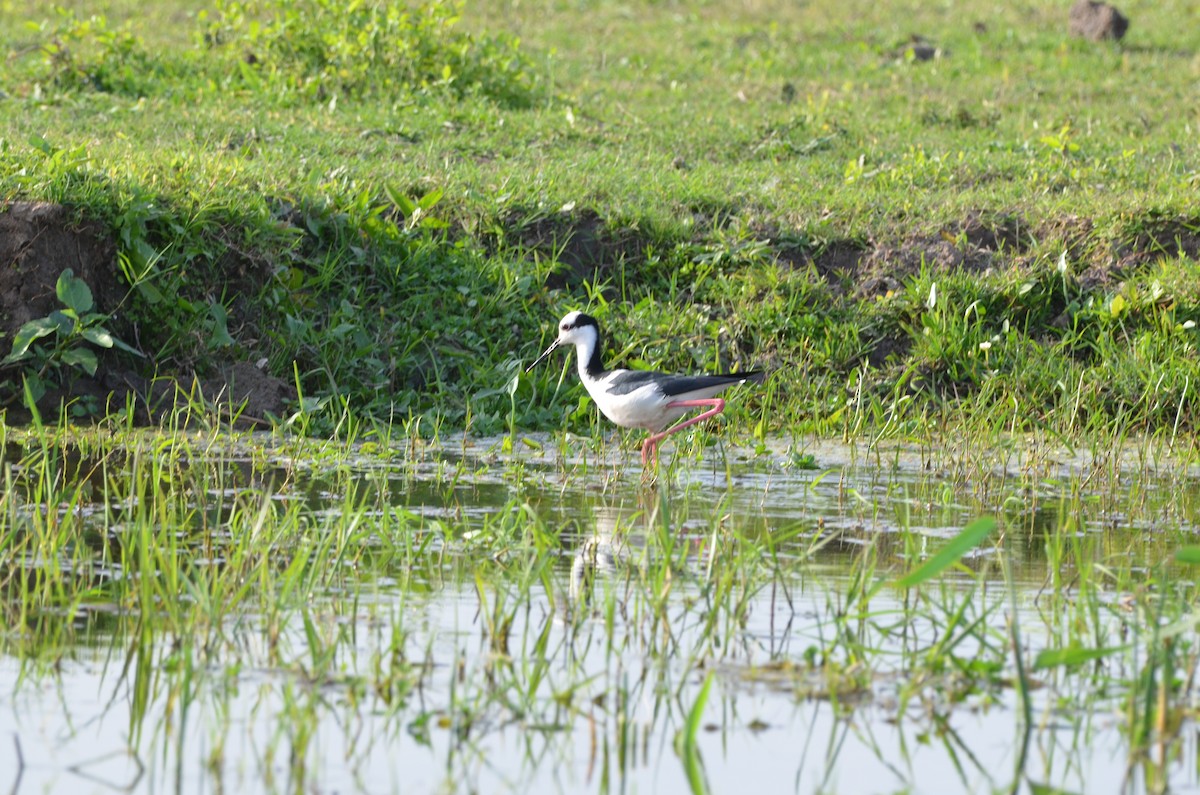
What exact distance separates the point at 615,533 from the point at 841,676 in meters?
1.76

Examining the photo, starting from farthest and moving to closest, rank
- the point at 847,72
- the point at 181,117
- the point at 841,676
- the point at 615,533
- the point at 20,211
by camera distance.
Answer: the point at 847,72 < the point at 181,117 < the point at 20,211 < the point at 615,533 < the point at 841,676

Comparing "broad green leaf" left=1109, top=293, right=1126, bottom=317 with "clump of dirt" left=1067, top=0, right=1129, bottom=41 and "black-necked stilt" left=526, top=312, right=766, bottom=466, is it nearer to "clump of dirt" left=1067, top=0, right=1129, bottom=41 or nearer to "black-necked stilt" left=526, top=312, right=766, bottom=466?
"black-necked stilt" left=526, top=312, right=766, bottom=466

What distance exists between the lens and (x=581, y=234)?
10055 millimetres

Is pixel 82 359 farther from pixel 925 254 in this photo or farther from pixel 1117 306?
pixel 1117 306

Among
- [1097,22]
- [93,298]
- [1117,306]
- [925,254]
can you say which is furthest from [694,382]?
[1097,22]

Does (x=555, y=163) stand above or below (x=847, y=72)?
below

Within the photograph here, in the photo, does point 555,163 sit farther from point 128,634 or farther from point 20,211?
point 128,634

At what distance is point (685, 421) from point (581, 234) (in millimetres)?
2162

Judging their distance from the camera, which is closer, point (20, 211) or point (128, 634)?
point (128, 634)

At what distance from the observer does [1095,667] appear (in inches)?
181

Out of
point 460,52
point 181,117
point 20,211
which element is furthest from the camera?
point 460,52

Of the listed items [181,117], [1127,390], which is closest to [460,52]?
[181,117]

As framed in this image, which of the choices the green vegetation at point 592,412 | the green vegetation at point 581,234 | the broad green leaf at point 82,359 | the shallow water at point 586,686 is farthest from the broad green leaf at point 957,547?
the broad green leaf at point 82,359

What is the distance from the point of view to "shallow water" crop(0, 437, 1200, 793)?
400cm
